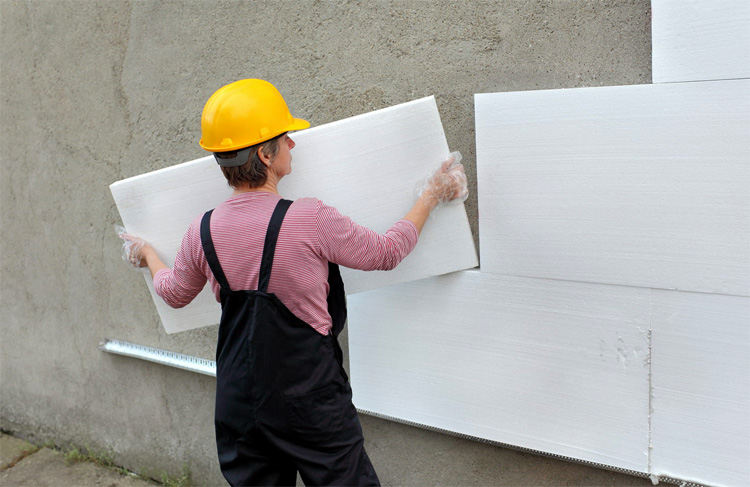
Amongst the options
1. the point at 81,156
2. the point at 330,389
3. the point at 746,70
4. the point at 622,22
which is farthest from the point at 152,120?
the point at 746,70

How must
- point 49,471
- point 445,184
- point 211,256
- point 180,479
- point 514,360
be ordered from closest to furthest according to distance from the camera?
point 211,256 → point 445,184 → point 514,360 → point 180,479 → point 49,471

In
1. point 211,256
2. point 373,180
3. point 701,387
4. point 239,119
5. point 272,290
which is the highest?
point 239,119

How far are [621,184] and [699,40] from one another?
432 mm

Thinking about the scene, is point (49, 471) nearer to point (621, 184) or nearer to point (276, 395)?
point (276, 395)

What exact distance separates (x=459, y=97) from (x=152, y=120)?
5.20 ft

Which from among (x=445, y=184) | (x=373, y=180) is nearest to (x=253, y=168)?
(x=373, y=180)

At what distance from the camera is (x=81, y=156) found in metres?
3.24

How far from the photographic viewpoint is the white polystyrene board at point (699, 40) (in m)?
1.59

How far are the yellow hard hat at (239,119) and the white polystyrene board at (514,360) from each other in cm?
81

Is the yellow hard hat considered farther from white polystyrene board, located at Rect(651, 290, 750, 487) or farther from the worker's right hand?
white polystyrene board, located at Rect(651, 290, 750, 487)

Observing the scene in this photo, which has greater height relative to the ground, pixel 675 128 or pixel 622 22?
pixel 622 22

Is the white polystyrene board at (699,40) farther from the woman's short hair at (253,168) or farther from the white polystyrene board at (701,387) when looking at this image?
the woman's short hair at (253,168)

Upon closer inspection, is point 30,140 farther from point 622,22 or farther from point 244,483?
point 622,22

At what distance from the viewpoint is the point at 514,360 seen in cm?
205
